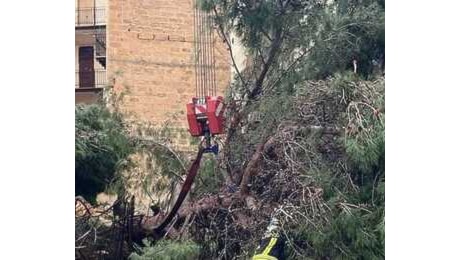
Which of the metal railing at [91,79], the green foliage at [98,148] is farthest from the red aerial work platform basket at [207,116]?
the metal railing at [91,79]

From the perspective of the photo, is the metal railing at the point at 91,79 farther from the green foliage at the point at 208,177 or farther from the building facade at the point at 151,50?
the green foliage at the point at 208,177

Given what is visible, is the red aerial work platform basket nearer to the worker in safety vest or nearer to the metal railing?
the worker in safety vest

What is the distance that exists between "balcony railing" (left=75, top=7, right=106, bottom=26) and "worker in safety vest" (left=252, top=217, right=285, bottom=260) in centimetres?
789

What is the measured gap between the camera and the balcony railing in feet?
48.8

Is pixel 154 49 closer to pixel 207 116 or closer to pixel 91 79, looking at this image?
pixel 91 79

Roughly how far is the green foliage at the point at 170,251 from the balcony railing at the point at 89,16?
761 cm

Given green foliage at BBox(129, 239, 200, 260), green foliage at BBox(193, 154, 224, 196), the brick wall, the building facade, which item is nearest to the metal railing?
the building facade

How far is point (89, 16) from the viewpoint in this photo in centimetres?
1495

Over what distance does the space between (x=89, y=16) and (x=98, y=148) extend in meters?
6.47

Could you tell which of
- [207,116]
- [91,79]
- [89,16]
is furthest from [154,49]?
[207,116]
